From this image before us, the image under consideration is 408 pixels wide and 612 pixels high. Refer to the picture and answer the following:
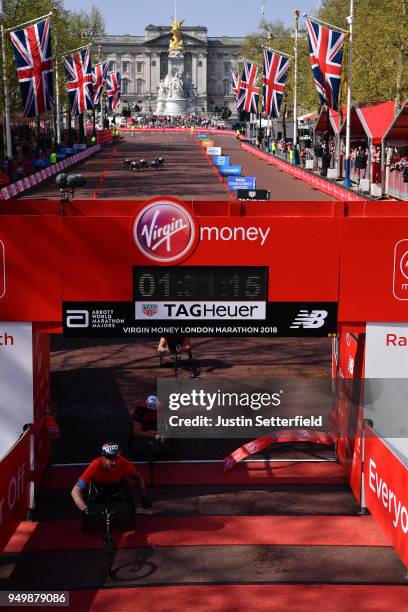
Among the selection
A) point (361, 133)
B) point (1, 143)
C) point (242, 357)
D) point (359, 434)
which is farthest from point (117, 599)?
point (1, 143)

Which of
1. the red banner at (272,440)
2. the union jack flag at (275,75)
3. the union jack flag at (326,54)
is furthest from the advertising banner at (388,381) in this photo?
the union jack flag at (275,75)

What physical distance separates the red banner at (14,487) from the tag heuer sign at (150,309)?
2225 mm

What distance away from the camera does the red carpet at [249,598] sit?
934 centimetres

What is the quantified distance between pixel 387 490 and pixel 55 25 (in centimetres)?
6752

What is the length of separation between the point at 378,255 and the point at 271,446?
174 inches

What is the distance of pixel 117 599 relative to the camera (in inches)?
375

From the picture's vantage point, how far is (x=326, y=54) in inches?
1578

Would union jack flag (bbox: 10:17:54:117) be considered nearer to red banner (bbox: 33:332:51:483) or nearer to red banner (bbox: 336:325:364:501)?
red banner (bbox: 33:332:51:483)

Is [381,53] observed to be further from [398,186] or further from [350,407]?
[350,407]

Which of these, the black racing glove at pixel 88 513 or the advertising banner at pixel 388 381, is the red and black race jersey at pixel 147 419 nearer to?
the black racing glove at pixel 88 513

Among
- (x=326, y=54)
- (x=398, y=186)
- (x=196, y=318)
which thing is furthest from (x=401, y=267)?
(x=326, y=54)

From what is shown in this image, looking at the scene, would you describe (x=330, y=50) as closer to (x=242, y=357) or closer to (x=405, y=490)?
(x=242, y=357)

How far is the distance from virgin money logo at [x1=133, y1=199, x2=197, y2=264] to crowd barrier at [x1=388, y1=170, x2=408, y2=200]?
28060 millimetres

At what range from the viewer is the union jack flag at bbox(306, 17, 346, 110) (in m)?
39.9
